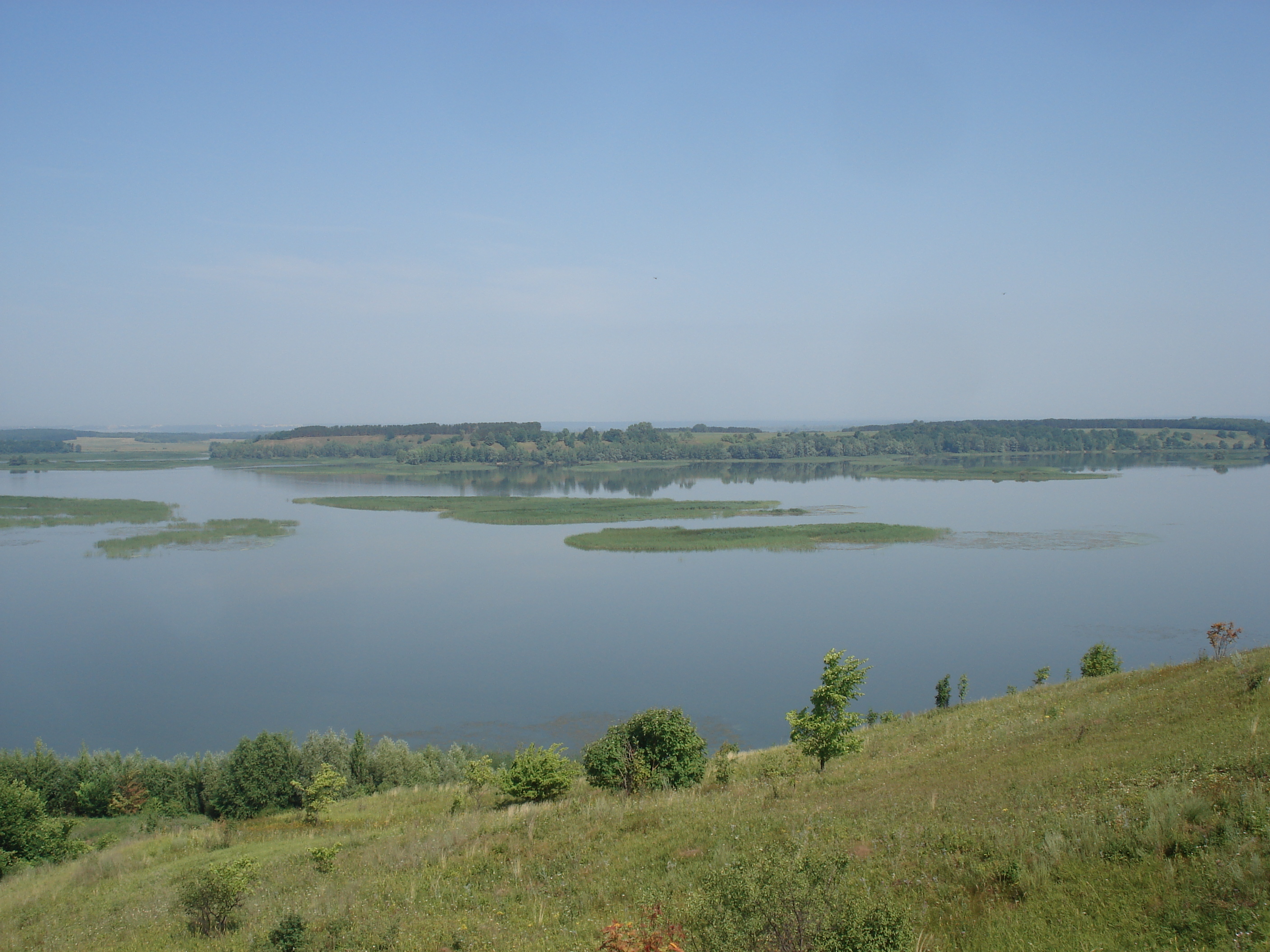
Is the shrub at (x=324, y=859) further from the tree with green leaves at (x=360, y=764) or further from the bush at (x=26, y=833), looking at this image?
the tree with green leaves at (x=360, y=764)

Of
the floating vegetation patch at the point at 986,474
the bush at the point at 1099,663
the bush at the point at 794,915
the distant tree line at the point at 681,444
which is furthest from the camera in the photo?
the distant tree line at the point at 681,444

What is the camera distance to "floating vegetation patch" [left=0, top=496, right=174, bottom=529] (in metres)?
52.0

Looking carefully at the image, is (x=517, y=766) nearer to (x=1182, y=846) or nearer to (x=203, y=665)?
(x=1182, y=846)

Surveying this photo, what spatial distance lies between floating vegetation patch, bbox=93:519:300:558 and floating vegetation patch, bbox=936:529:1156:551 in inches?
1585

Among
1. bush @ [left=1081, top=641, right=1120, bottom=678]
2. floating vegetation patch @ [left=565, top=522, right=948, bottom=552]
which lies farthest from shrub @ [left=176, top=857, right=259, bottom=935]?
floating vegetation patch @ [left=565, top=522, right=948, bottom=552]

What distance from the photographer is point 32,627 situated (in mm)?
28859

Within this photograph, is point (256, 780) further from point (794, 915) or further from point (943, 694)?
point (943, 694)

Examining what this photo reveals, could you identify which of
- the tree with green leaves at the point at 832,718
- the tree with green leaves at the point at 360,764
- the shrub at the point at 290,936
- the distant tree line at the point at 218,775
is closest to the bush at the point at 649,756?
the tree with green leaves at the point at 832,718

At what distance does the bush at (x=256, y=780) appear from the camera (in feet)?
53.5

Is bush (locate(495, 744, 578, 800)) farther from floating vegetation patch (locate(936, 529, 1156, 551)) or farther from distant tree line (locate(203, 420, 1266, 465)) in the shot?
distant tree line (locate(203, 420, 1266, 465))

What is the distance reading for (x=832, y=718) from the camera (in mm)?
10977

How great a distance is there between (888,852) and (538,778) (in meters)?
6.07

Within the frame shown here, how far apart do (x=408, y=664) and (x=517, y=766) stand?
15256mm

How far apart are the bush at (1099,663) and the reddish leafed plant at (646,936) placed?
15079 mm
